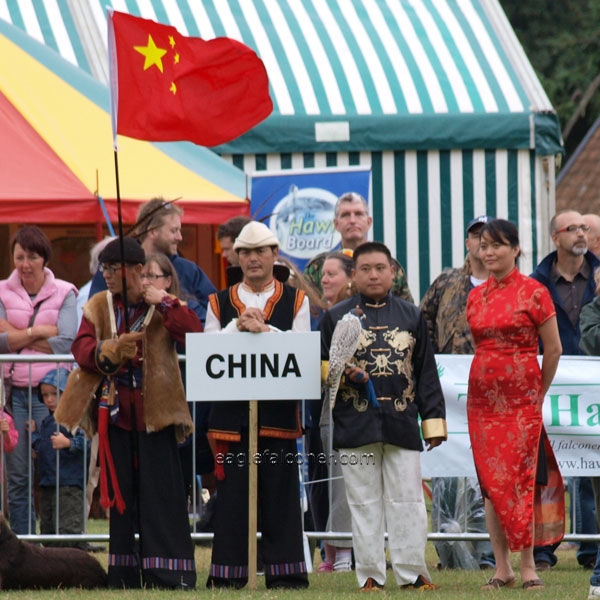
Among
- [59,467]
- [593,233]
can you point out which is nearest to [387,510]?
[59,467]

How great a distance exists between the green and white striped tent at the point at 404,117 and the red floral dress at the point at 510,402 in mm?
6950

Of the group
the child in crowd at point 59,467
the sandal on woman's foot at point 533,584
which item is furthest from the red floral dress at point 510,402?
the child in crowd at point 59,467

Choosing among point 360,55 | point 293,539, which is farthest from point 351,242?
point 360,55

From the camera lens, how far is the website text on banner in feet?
29.6

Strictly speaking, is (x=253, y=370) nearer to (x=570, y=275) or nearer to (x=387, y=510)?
(x=387, y=510)

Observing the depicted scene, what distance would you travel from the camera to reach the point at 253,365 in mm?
7973

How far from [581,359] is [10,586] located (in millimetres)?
3446

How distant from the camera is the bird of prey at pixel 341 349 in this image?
7.91 meters

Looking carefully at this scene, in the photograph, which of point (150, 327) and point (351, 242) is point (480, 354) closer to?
point (150, 327)

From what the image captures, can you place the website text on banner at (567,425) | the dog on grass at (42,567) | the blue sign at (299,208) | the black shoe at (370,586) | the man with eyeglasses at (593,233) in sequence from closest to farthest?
the black shoe at (370,586) < the dog on grass at (42,567) < the website text on banner at (567,425) < the man with eyeglasses at (593,233) < the blue sign at (299,208)

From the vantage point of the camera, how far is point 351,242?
10.4 m

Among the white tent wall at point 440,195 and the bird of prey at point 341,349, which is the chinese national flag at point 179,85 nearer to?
the bird of prey at point 341,349

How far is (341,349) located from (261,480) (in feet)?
2.76

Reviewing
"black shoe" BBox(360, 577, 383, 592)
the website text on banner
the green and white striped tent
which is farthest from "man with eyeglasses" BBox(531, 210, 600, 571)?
the green and white striped tent
